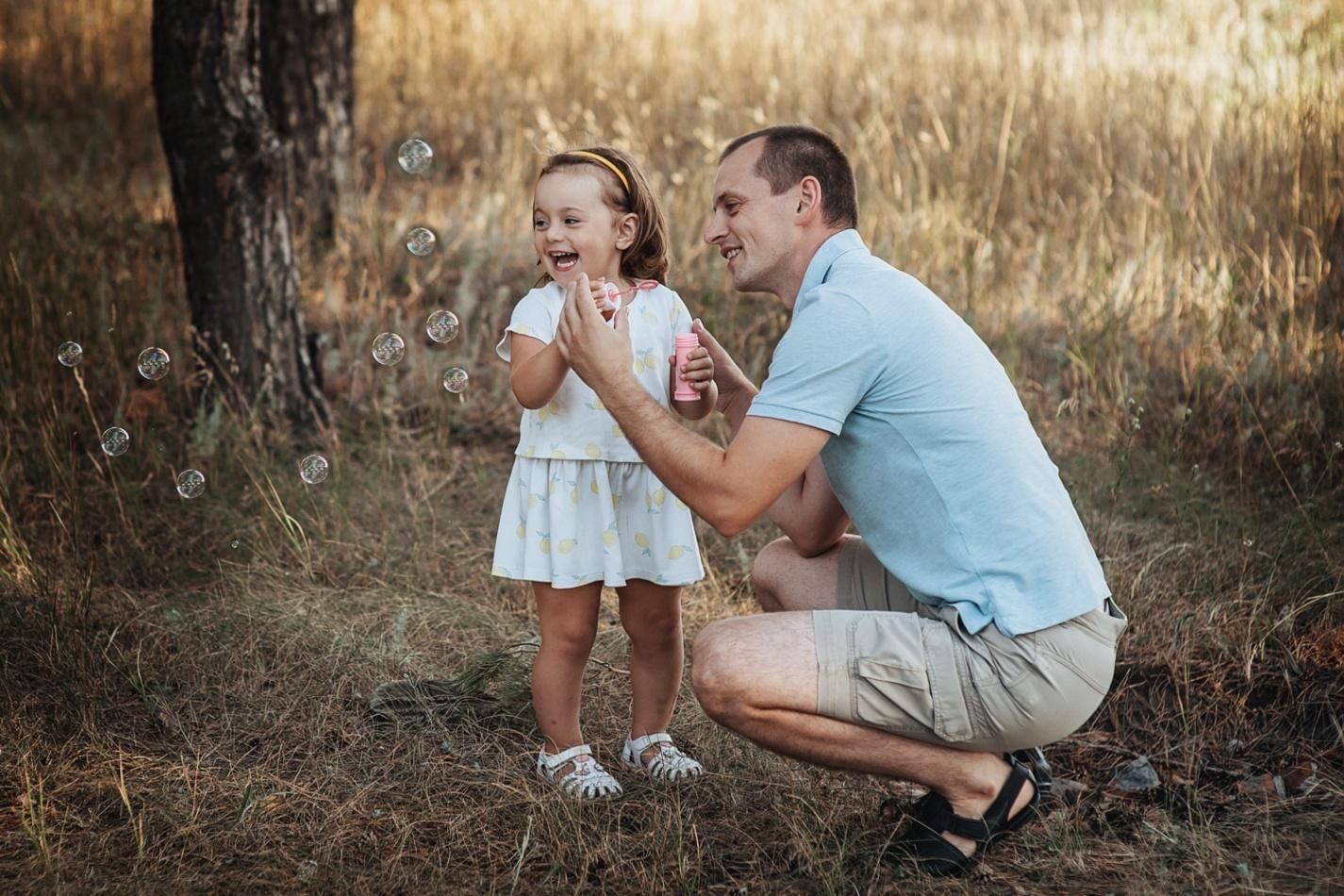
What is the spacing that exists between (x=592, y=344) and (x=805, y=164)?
2.02 ft

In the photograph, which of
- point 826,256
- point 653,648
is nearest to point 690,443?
point 826,256

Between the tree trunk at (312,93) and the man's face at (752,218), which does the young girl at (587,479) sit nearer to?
the man's face at (752,218)

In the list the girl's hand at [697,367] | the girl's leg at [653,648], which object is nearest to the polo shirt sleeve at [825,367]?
the girl's hand at [697,367]

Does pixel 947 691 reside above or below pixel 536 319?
below

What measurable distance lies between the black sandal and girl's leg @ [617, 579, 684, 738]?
0.70 meters

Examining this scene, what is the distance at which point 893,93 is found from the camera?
7602mm

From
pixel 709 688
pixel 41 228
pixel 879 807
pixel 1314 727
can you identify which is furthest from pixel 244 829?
pixel 41 228

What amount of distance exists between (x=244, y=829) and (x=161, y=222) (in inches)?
165

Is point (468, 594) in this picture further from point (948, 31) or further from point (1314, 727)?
point (948, 31)

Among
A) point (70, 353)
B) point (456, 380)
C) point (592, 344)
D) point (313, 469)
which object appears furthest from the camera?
point (313, 469)

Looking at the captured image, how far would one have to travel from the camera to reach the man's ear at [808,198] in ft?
9.19

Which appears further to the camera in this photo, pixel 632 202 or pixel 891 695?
pixel 632 202

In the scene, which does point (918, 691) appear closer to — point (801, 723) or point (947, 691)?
point (947, 691)

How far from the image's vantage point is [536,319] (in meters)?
2.99
